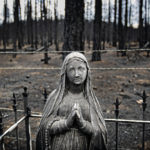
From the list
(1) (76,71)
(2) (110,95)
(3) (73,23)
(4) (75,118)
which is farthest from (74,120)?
(2) (110,95)

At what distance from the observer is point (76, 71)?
2051 mm

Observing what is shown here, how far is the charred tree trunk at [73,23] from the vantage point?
5.79 metres

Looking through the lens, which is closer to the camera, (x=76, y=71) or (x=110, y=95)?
(x=76, y=71)

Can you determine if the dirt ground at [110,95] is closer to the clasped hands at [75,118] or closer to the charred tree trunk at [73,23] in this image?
the clasped hands at [75,118]

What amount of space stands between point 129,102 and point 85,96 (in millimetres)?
4426

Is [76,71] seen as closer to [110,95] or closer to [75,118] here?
[75,118]

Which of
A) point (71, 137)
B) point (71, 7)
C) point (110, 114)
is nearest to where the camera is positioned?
point (71, 137)

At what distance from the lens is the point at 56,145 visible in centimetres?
205

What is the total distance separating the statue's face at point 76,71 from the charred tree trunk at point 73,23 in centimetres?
393

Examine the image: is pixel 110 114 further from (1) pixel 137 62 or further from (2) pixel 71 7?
(1) pixel 137 62

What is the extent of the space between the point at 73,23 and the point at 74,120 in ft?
14.2

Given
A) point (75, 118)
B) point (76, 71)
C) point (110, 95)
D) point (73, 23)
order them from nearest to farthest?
point (75, 118) → point (76, 71) → point (73, 23) → point (110, 95)

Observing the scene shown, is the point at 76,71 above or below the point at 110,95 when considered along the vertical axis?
above

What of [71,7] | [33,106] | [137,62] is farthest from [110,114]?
[137,62]
